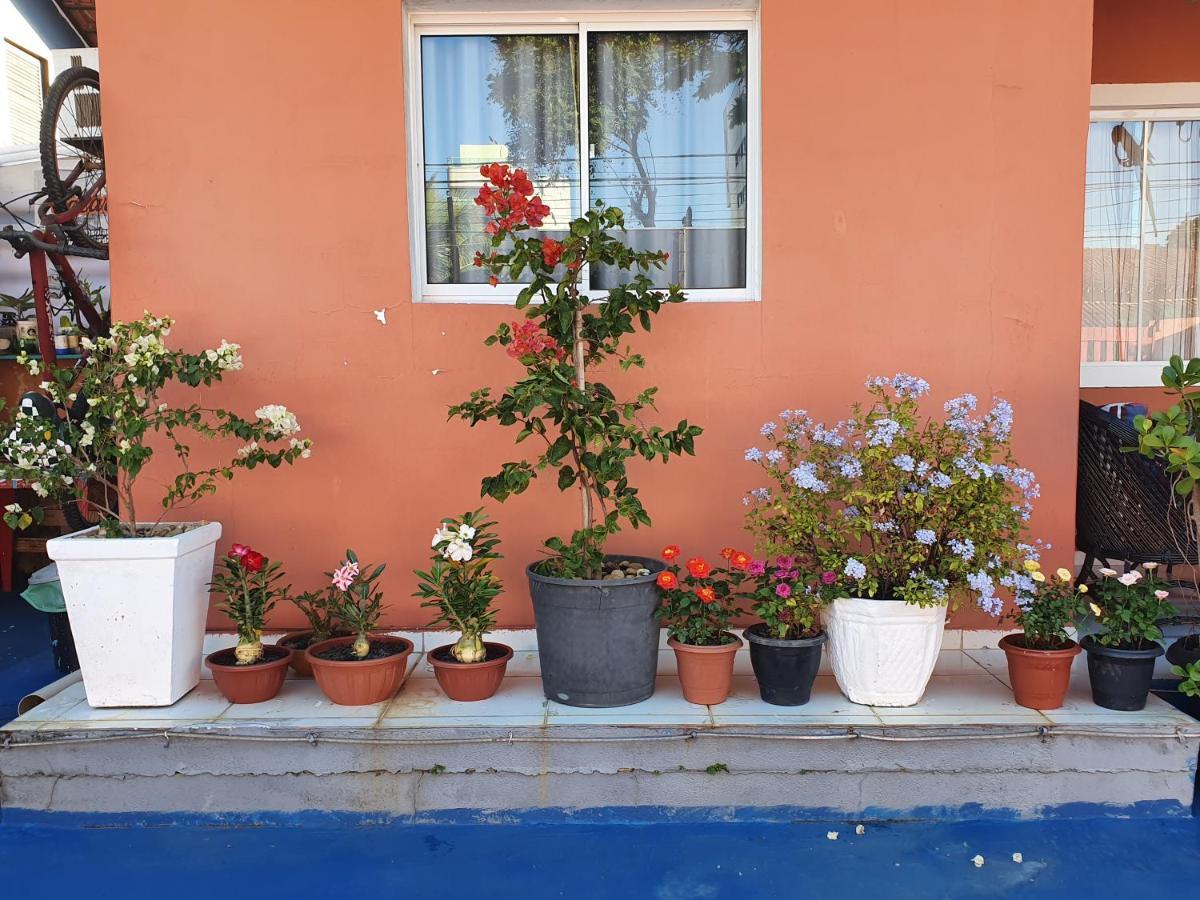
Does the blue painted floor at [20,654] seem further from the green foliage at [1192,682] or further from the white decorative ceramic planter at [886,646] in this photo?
the green foliage at [1192,682]

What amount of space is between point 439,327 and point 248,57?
1167 mm

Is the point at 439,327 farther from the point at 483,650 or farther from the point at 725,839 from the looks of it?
the point at 725,839

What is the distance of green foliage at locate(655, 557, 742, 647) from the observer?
2730 mm

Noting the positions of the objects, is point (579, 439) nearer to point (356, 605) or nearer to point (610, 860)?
point (356, 605)

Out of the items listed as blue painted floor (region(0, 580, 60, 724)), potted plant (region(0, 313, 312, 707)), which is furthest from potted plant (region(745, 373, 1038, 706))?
blue painted floor (region(0, 580, 60, 724))

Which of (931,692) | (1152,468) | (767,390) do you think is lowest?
(931,692)

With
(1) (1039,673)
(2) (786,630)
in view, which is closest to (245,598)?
(2) (786,630)

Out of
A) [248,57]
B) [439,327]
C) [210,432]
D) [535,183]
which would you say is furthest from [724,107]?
[210,432]

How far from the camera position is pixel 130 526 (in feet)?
9.59

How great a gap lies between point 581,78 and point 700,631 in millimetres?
2057

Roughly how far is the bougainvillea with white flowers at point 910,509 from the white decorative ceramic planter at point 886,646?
6cm

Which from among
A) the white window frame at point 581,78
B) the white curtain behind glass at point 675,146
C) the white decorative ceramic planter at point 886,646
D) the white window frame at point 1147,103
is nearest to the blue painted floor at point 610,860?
the white decorative ceramic planter at point 886,646

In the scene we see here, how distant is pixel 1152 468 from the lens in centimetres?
302

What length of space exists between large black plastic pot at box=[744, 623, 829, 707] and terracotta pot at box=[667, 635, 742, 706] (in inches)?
3.0
